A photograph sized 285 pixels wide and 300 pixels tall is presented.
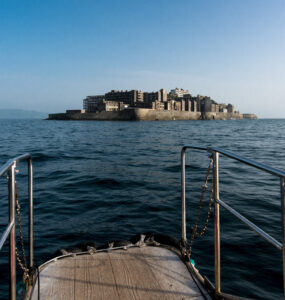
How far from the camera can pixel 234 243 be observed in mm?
4703

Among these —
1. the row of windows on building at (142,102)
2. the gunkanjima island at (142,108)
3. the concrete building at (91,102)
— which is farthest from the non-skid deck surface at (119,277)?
the concrete building at (91,102)

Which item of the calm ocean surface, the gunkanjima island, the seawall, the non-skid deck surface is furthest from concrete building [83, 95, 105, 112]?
the non-skid deck surface

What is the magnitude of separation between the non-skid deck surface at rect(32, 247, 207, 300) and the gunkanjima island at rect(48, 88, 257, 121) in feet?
298

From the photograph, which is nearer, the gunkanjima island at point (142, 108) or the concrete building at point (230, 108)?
the gunkanjima island at point (142, 108)

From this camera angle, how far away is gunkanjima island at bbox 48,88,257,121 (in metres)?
98.9

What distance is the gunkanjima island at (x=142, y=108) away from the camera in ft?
324

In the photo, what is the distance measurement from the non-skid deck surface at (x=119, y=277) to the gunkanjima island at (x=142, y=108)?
91.0 meters

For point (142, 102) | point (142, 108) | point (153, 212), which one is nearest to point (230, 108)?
point (142, 102)

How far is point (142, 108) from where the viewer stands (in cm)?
10725

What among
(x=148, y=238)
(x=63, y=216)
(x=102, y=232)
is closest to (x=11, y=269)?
(x=148, y=238)

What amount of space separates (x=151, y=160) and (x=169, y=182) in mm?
5014

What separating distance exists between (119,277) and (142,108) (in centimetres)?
10608

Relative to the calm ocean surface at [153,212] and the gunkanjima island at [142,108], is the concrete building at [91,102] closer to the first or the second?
the gunkanjima island at [142,108]

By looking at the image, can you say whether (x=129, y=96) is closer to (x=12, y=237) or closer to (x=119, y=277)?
(x=119, y=277)
